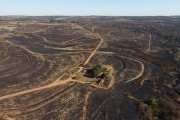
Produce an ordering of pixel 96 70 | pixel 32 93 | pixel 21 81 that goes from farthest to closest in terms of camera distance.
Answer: pixel 96 70 → pixel 21 81 → pixel 32 93

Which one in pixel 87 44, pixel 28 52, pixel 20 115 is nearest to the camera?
pixel 20 115

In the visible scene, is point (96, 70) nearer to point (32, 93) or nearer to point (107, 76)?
point (107, 76)

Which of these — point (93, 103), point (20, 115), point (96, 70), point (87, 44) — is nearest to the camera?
point (20, 115)

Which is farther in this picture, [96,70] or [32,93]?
[96,70]

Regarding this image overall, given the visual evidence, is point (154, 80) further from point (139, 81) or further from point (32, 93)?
point (32, 93)

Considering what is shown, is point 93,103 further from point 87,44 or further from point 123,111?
point 87,44

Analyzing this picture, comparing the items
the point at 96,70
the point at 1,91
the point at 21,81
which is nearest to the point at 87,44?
the point at 96,70

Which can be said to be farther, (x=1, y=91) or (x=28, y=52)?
(x=28, y=52)

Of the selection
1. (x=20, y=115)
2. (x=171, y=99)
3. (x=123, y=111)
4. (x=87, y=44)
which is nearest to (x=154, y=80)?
(x=171, y=99)

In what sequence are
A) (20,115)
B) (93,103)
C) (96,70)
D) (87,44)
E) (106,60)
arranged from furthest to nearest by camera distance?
1. (87,44)
2. (106,60)
3. (96,70)
4. (93,103)
5. (20,115)
